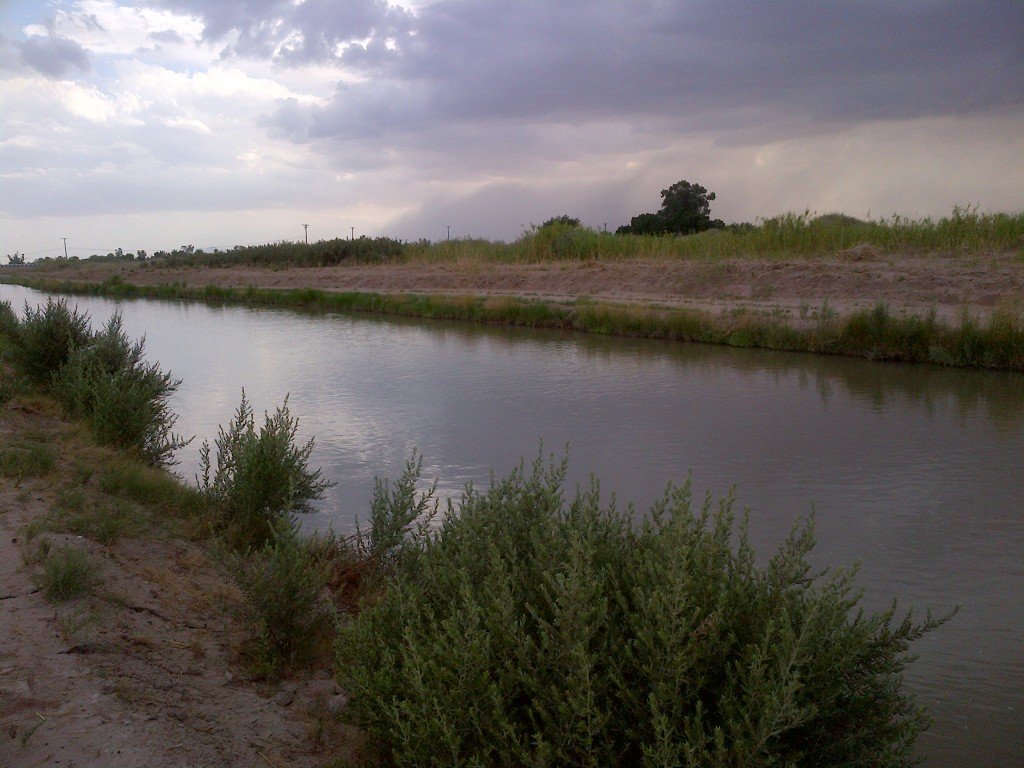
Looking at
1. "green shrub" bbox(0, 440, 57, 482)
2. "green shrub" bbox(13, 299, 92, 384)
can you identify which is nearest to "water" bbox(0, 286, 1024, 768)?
"green shrub" bbox(13, 299, 92, 384)

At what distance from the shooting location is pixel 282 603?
3.54 meters

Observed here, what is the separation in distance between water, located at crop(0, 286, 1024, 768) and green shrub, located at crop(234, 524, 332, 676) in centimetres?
217

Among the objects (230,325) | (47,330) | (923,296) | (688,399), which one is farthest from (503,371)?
(230,325)

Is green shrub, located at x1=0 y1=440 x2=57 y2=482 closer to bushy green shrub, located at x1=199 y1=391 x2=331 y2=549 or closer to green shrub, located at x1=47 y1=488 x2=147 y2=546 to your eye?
green shrub, located at x1=47 y1=488 x2=147 y2=546

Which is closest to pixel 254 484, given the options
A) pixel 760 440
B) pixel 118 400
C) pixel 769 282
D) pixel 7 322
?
pixel 118 400

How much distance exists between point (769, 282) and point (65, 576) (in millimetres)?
17565

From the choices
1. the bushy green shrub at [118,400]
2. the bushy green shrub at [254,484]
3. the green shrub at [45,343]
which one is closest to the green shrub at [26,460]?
the bushy green shrub at [118,400]

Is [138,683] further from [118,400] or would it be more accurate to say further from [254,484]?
[118,400]

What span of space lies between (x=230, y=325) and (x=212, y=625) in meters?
18.8

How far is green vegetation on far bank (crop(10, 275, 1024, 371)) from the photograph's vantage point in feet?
41.0

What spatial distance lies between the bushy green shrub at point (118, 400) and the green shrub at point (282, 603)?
130 inches

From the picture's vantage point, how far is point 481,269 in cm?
2883

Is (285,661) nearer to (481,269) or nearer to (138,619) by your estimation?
(138,619)

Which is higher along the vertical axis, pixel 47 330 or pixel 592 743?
pixel 47 330
